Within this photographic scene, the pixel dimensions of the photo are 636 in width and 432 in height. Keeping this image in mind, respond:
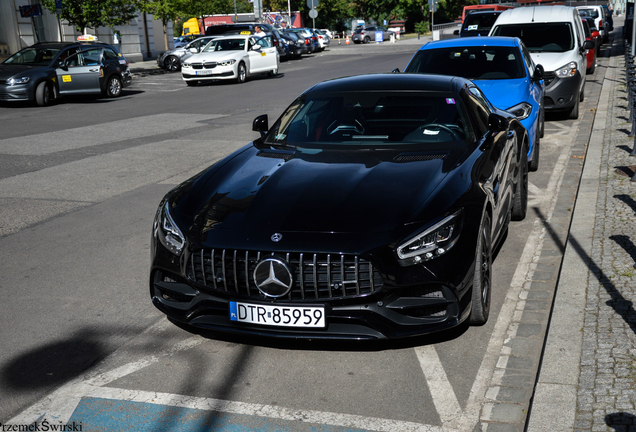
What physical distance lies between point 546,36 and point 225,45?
15848 millimetres

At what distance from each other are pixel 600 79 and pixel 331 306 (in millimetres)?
19277

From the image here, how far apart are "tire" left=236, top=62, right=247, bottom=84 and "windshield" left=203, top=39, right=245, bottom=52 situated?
1.23 meters

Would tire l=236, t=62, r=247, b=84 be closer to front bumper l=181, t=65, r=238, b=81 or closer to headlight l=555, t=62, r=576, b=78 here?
front bumper l=181, t=65, r=238, b=81

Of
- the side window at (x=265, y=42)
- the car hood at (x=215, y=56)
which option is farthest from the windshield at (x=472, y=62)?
the side window at (x=265, y=42)

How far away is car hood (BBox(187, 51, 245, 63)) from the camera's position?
82.3 feet

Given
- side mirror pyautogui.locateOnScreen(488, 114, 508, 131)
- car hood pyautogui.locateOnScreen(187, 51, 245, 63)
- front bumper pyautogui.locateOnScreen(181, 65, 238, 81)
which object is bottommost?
front bumper pyautogui.locateOnScreen(181, 65, 238, 81)

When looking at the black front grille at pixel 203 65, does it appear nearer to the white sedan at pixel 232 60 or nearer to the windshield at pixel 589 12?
the white sedan at pixel 232 60

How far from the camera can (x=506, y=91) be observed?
9312 mm

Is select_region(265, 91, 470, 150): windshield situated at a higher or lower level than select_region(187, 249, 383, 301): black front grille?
higher

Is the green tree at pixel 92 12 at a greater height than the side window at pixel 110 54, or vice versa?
the green tree at pixel 92 12

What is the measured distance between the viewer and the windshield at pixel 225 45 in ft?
88.7

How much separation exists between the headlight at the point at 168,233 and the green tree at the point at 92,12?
89.9ft

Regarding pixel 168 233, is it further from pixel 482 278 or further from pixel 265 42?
pixel 265 42

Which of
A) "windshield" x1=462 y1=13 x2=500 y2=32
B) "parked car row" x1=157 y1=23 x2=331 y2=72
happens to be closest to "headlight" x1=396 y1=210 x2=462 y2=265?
"windshield" x1=462 y1=13 x2=500 y2=32
